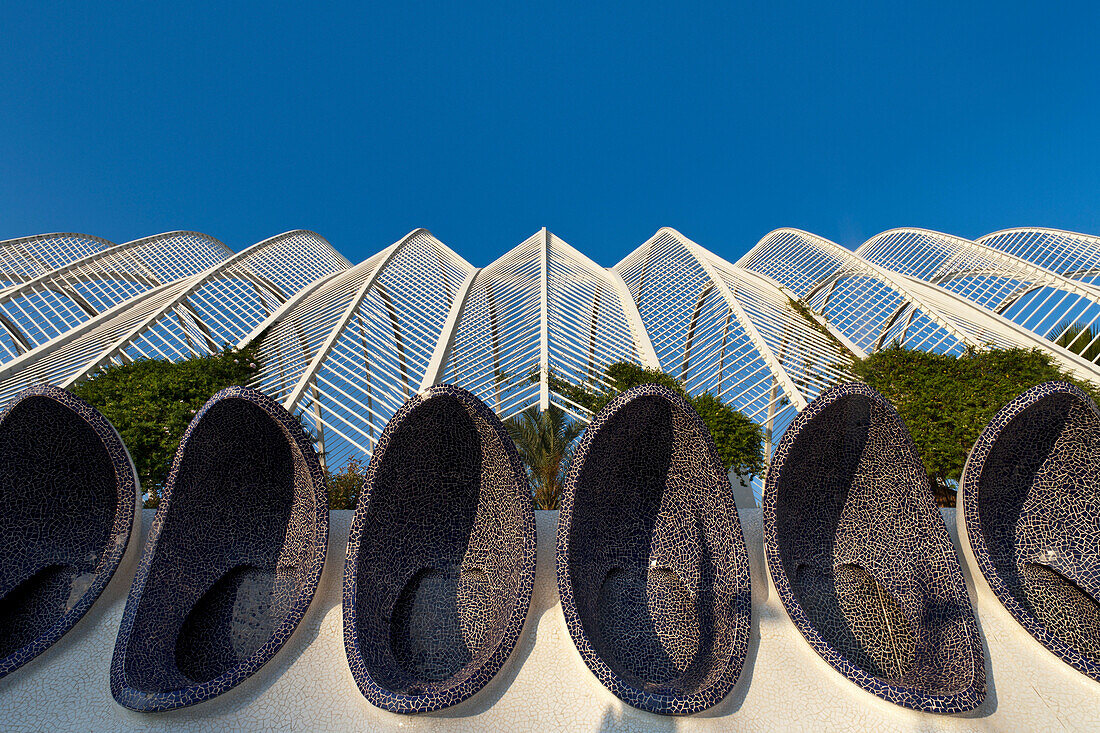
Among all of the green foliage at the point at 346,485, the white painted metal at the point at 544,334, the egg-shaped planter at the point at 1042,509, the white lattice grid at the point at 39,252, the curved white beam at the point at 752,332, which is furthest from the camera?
the white lattice grid at the point at 39,252

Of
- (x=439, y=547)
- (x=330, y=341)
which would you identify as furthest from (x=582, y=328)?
(x=439, y=547)

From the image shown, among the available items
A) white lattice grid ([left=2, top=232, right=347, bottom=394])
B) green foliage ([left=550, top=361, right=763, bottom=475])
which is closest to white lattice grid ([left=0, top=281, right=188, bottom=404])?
white lattice grid ([left=2, top=232, right=347, bottom=394])

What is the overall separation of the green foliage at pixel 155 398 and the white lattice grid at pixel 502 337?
6.27 metres

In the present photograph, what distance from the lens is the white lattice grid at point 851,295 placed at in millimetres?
15656

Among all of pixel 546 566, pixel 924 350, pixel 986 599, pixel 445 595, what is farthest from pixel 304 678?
pixel 924 350

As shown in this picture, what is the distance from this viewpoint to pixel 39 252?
75.9ft

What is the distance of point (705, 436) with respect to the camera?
25.4 ft

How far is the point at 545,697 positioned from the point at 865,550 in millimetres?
5500

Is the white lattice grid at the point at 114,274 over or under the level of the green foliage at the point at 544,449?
over

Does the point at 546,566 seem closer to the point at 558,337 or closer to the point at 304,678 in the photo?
the point at 304,678

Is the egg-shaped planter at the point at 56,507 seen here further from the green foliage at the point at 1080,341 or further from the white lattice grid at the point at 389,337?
the green foliage at the point at 1080,341

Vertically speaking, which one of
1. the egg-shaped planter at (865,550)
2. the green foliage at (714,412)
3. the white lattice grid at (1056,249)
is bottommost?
the egg-shaped planter at (865,550)

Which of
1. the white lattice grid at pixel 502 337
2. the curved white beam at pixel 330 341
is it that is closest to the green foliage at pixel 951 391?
the white lattice grid at pixel 502 337

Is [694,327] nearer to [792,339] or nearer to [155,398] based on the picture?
[792,339]
